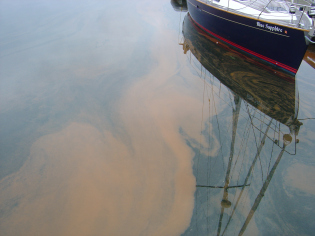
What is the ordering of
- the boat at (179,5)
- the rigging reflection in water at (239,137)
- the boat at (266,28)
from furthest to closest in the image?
1. the boat at (179,5)
2. the boat at (266,28)
3. the rigging reflection in water at (239,137)

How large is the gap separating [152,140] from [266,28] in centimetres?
221

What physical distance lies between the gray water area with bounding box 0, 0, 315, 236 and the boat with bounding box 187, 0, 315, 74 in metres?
0.20

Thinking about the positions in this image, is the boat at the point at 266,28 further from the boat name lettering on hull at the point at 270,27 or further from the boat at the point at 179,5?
the boat at the point at 179,5

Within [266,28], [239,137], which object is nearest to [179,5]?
[266,28]

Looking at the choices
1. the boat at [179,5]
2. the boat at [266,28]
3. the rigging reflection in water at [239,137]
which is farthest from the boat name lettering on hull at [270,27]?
the boat at [179,5]

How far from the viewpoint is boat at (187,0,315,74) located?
319 centimetres

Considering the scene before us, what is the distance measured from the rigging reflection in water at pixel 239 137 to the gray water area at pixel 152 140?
1 centimetres

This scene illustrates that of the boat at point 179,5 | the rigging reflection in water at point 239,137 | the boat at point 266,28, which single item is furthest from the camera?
the boat at point 179,5

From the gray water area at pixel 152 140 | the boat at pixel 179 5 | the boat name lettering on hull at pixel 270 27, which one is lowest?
the gray water area at pixel 152 140

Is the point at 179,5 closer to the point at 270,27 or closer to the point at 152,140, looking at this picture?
the point at 270,27

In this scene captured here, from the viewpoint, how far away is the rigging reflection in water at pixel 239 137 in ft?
6.52

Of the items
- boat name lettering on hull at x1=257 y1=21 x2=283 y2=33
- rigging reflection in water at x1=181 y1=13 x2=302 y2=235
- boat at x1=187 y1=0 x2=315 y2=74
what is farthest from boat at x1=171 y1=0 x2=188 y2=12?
boat name lettering on hull at x1=257 y1=21 x2=283 y2=33

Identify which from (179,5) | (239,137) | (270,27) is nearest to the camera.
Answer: (239,137)

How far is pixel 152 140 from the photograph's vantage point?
2.63 metres
